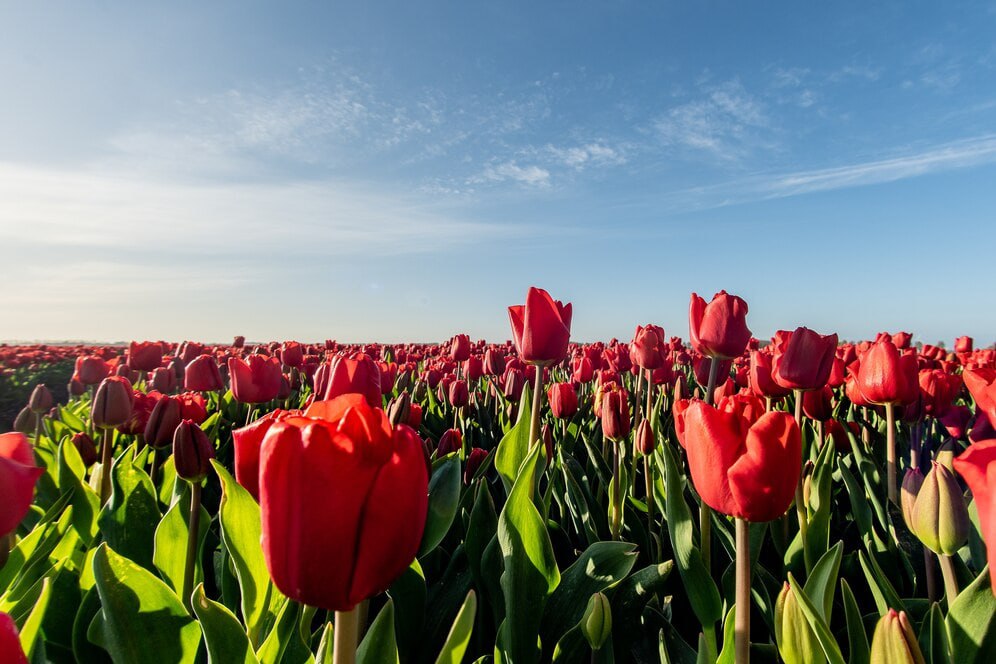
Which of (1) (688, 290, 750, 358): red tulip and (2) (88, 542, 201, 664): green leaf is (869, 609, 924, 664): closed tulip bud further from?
(1) (688, 290, 750, 358): red tulip

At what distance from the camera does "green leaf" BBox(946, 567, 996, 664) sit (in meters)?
1.18

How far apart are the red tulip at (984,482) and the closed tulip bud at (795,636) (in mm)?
405

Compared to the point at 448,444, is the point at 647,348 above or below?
above

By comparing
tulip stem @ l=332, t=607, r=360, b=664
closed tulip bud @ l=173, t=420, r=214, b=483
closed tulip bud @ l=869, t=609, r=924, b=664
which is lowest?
closed tulip bud @ l=869, t=609, r=924, b=664

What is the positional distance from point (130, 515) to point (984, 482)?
213 cm

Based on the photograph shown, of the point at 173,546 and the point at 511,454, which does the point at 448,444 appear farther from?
the point at 173,546

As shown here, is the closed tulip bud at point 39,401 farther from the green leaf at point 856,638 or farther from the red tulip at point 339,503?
the green leaf at point 856,638

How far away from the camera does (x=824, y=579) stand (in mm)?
1322

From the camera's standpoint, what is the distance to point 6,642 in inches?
20.9

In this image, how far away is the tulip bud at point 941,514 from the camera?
1.32m

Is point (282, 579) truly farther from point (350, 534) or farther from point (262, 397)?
point (262, 397)

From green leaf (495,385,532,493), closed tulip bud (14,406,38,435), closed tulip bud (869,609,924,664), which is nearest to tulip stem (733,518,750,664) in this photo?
closed tulip bud (869,609,924,664)

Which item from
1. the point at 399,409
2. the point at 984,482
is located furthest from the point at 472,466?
the point at 984,482

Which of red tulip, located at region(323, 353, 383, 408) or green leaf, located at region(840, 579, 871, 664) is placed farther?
red tulip, located at region(323, 353, 383, 408)
